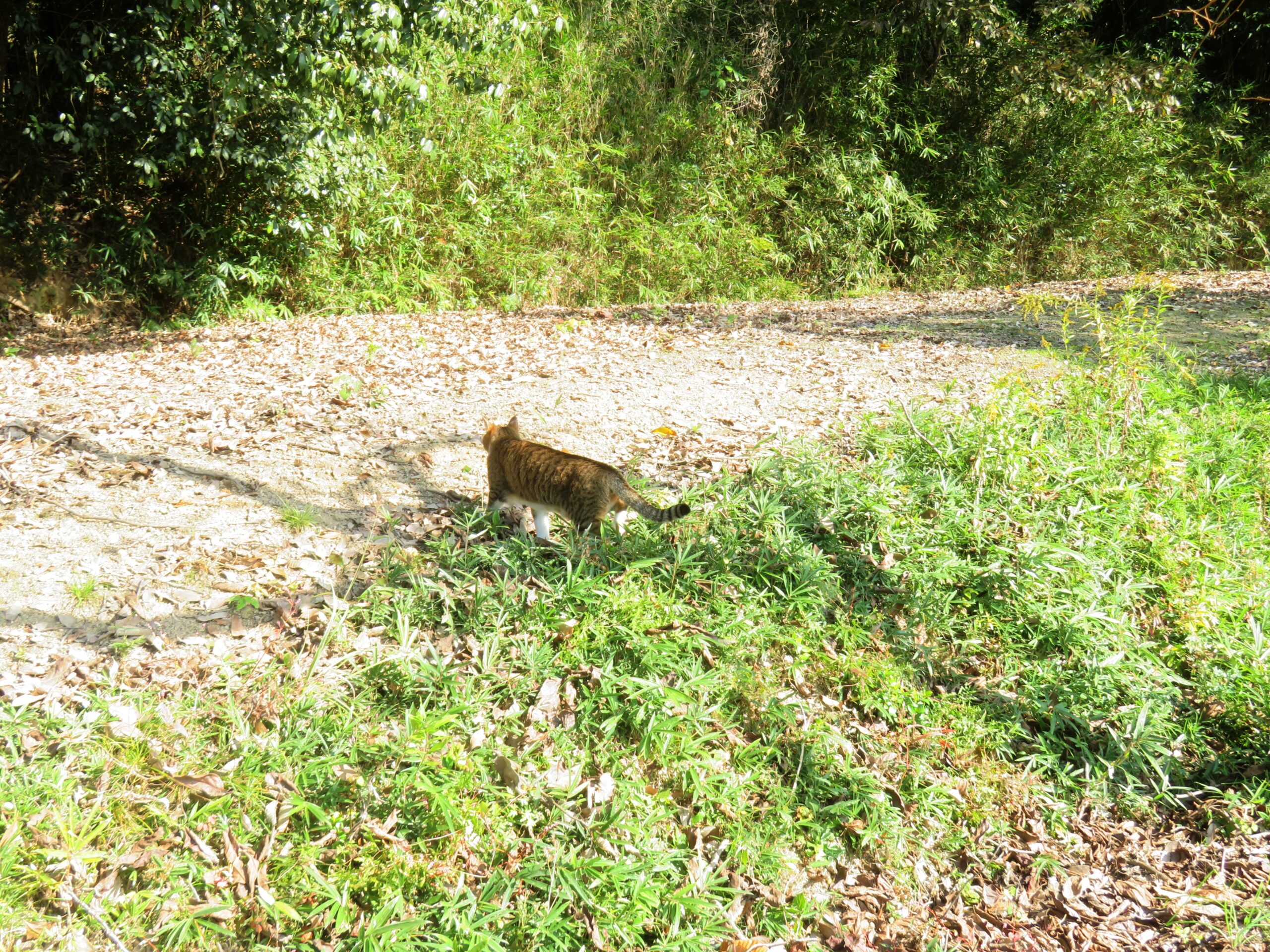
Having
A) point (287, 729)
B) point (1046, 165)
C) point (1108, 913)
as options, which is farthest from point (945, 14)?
point (287, 729)

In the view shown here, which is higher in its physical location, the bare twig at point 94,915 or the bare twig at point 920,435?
the bare twig at point 920,435

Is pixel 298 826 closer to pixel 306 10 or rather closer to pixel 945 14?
pixel 306 10

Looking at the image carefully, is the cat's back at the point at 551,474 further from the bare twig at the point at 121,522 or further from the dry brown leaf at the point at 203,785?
the dry brown leaf at the point at 203,785

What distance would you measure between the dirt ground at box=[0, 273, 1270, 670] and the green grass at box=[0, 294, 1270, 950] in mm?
418

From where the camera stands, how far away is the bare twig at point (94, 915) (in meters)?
2.02

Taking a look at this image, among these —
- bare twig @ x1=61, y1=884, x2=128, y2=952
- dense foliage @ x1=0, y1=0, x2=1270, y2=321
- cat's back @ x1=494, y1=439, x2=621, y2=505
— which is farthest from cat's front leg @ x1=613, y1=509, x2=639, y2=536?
dense foliage @ x1=0, y1=0, x2=1270, y2=321

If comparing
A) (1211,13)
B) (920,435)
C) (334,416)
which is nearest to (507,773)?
(334,416)

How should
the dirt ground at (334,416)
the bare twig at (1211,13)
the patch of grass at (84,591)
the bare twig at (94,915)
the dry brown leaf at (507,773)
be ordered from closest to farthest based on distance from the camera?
the bare twig at (94,915) < the dry brown leaf at (507,773) < the patch of grass at (84,591) < the dirt ground at (334,416) < the bare twig at (1211,13)

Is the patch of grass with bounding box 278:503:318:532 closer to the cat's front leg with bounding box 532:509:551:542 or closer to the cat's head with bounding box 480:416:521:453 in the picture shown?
the cat's head with bounding box 480:416:521:453

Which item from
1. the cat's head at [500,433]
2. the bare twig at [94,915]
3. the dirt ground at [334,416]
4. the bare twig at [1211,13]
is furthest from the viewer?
the bare twig at [1211,13]

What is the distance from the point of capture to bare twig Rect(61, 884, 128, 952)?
6.62 ft

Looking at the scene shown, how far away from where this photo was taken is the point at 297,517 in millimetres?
3611

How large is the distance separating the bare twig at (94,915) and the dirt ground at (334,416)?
881 millimetres

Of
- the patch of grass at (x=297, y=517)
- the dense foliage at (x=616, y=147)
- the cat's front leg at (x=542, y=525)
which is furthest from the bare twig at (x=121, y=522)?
the dense foliage at (x=616, y=147)
